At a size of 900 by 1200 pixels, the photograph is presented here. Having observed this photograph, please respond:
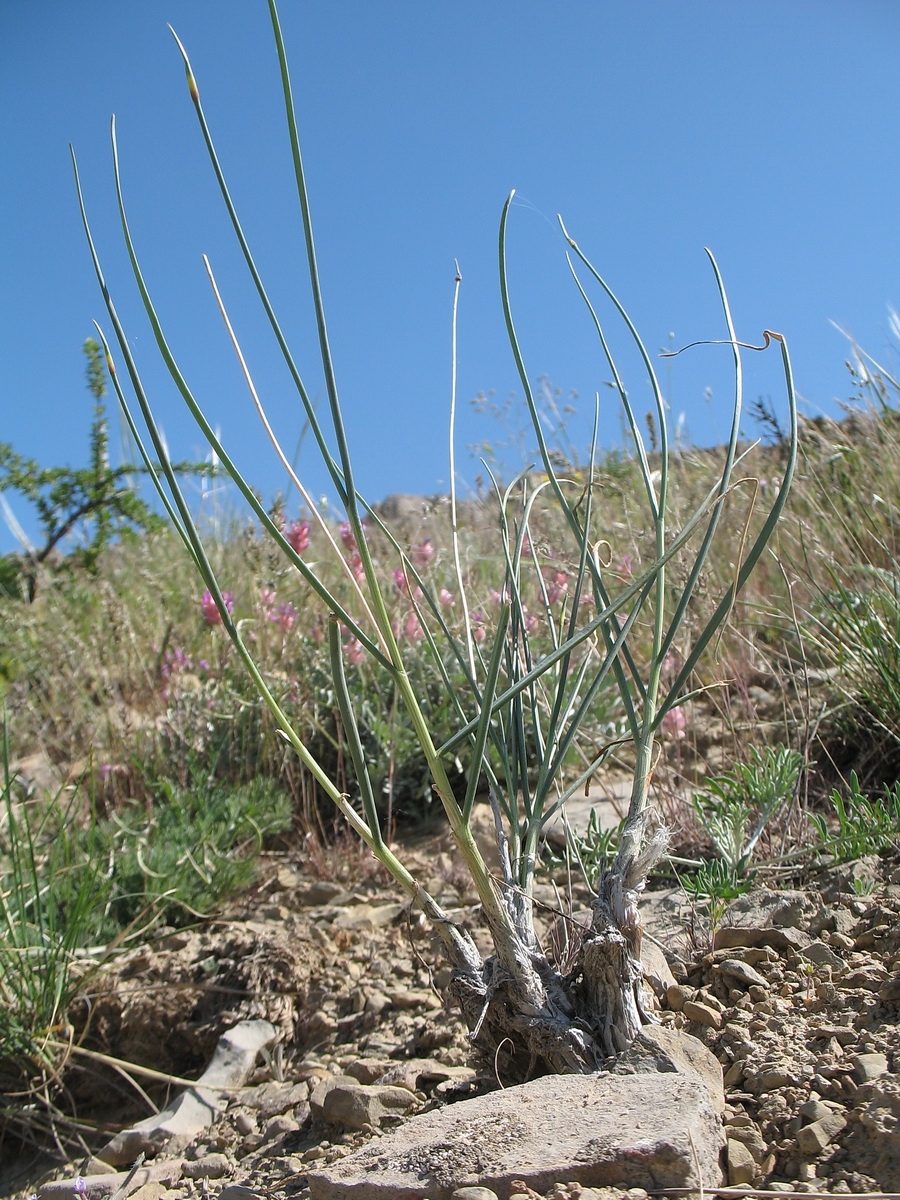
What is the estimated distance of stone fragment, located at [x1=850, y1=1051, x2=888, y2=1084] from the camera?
1181 mm

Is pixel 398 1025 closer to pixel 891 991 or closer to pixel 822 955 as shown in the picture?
pixel 822 955

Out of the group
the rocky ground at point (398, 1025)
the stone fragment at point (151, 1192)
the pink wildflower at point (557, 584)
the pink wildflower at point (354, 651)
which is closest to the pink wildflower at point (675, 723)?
the pink wildflower at point (557, 584)

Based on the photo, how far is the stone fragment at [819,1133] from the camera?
1105 mm

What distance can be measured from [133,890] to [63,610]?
3298mm

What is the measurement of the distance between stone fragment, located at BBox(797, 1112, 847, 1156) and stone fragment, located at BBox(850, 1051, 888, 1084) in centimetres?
8

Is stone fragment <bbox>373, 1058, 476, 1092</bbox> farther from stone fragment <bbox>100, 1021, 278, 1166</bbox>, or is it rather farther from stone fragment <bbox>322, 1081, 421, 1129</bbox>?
stone fragment <bbox>100, 1021, 278, 1166</bbox>

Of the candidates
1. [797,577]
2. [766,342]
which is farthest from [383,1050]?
[797,577]

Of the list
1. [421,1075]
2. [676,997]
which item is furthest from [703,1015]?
[421,1075]

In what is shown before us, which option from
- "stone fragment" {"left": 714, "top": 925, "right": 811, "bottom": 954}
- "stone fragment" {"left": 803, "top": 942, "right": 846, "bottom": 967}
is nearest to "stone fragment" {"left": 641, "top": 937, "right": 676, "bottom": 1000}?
"stone fragment" {"left": 714, "top": 925, "right": 811, "bottom": 954}

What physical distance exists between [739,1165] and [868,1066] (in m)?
0.24

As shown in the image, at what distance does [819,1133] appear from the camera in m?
1.11

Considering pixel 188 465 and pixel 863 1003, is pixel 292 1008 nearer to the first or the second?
pixel 863 1003

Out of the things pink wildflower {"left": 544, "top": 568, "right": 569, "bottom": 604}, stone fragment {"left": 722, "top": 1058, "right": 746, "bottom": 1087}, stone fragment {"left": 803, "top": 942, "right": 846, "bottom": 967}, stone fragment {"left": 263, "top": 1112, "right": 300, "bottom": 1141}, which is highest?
pink wildflower {"left": 544, "top": 568, "right": 569, "bottom": 604}

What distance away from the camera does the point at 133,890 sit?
2.70m
